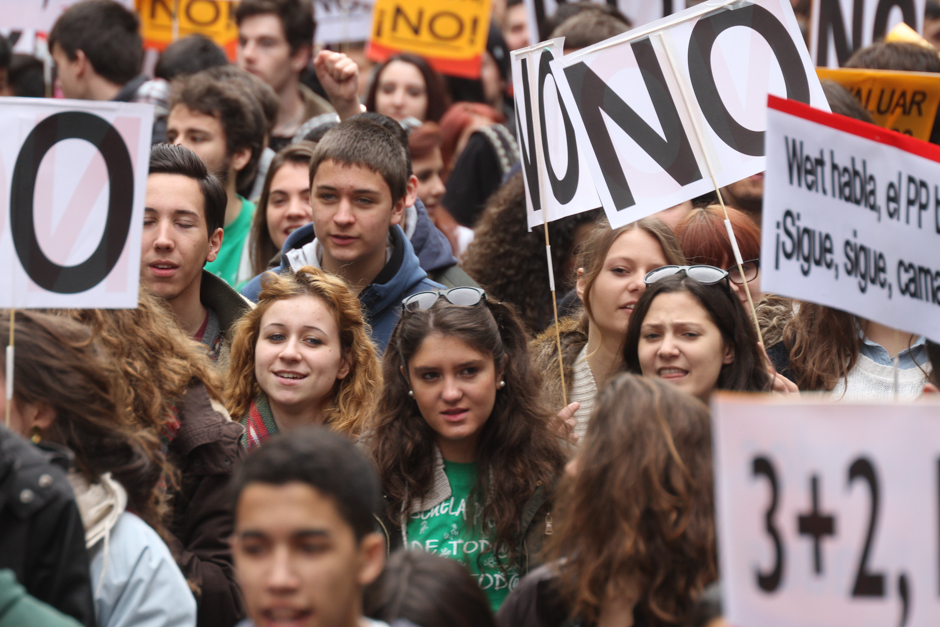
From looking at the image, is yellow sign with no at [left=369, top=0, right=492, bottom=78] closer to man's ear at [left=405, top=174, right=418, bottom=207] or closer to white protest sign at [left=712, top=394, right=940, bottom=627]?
man's ear at [left=405, top=174, right=418, bottom=207]

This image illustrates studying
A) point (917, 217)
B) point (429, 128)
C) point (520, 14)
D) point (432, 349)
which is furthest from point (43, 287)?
point (520, 14)

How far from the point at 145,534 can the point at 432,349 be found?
1240 mm

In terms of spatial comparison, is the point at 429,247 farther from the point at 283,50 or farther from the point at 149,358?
the point at 283,50

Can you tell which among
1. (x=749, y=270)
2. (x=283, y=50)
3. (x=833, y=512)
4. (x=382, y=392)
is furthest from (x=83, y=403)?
(x=283, y=50)

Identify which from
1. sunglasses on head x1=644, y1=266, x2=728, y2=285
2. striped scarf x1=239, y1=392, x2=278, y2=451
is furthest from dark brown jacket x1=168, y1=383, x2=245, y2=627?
sunglasses on head x1=644, y1=266, x2=728, y2=285

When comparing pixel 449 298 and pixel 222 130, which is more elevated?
pixel 222 130

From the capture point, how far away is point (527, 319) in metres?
5.56

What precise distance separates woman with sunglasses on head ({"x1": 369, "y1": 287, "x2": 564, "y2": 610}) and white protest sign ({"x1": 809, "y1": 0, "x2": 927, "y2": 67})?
153 inches

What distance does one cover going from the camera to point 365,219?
5098 millimetres

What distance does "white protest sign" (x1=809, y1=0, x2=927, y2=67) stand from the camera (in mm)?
7160

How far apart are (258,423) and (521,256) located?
179 centimetres

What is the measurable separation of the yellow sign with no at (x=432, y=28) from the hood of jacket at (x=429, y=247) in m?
3.26

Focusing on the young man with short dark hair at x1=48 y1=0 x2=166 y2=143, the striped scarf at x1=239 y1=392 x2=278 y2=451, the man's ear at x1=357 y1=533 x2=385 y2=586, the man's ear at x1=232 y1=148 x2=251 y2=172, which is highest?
the young man with short dark hair at x1=48 y1=0 x2=166 y2=143

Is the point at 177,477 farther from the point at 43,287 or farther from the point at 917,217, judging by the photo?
the point at 917,217
